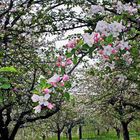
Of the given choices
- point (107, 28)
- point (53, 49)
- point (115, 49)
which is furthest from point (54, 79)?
point (53, 49)

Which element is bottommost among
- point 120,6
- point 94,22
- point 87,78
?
point 120,6

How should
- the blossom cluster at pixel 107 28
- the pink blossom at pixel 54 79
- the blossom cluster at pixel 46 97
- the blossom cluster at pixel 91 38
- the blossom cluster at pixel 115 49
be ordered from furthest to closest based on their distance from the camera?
the blossom cluster at pixel 115 49 → the blossom cluster at pixel 107 28 → the blossom cluster at pixel 91 38 → the pink blossom at pixel 54 79 → the blossom cluster at pixel 46 97

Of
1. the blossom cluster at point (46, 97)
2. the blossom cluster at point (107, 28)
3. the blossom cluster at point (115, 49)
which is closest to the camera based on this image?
the blossom cluster at point (46, 97)

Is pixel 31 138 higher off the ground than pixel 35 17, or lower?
lower

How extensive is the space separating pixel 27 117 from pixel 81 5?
9.01 m

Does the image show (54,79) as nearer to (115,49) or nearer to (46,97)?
(46,97)

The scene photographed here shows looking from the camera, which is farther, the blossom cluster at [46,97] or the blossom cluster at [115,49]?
the blossom cluster at [115,49]

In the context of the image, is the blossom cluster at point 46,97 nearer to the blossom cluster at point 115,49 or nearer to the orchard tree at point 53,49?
the orchard tree at point 53,49

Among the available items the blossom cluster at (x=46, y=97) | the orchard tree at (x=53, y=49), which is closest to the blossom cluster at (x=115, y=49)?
the orchard tree at (x=53, y=49)

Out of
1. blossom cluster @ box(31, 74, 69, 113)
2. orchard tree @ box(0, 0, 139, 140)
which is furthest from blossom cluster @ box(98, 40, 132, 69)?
blossom cluster @ box(31, 74, 69, 113)

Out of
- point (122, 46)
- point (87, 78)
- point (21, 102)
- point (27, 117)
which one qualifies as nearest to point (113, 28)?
point (122, 46)

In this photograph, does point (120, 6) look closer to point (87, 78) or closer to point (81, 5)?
point (81, 5)

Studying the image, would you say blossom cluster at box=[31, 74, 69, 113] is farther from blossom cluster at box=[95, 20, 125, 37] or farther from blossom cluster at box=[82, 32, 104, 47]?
blossom cluster at box=[95, 20, 125, 37]

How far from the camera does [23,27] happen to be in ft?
28.4
